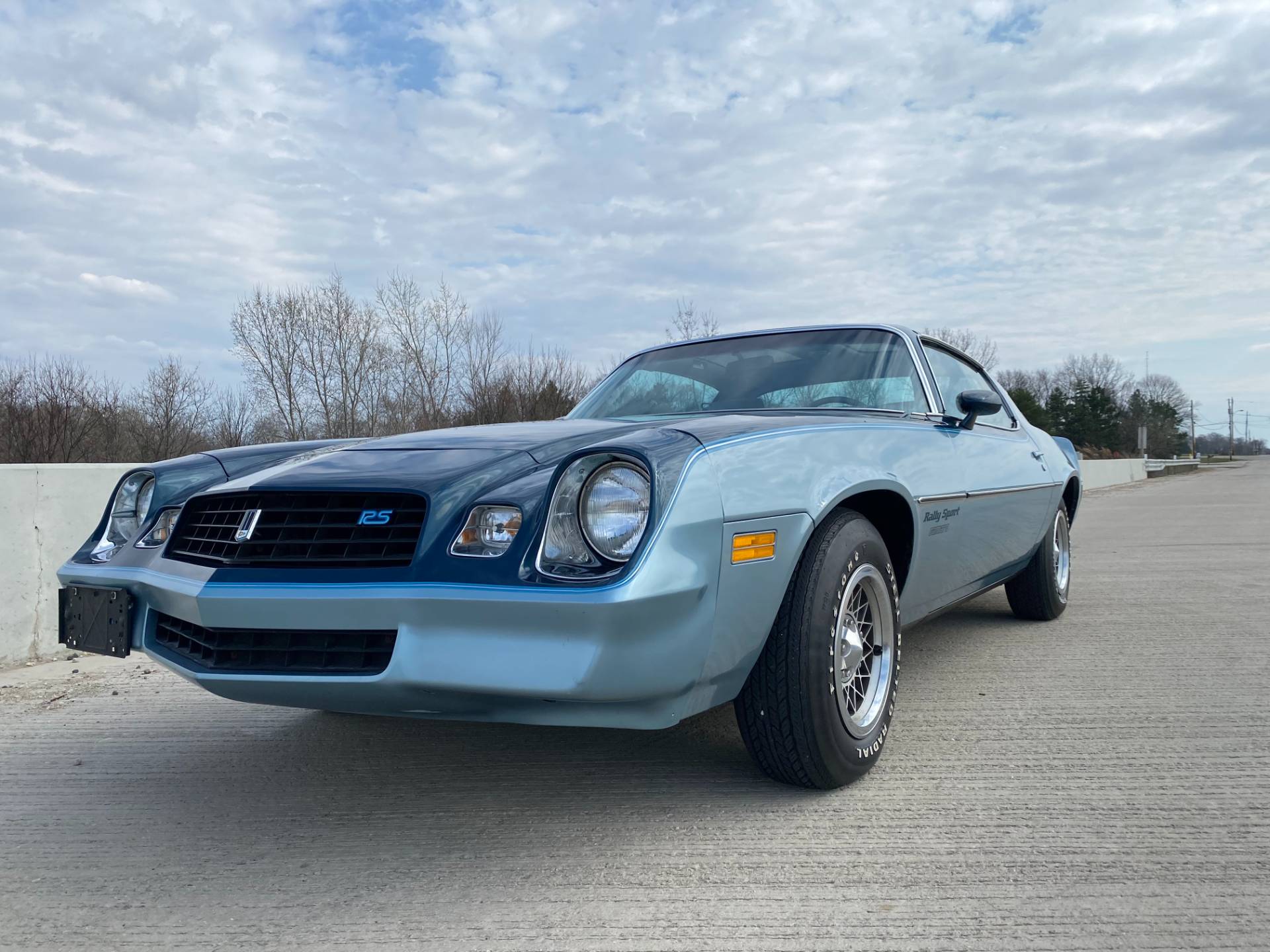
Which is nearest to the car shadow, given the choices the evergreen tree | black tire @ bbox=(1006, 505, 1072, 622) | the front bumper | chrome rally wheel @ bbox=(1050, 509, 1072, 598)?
the front bumper

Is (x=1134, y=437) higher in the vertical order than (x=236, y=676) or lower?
higher

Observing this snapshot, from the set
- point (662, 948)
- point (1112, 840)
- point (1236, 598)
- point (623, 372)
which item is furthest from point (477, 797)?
point (1236, 598)

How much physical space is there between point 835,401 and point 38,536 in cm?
401

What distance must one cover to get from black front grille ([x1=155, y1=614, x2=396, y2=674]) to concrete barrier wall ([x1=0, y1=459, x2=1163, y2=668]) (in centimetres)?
306

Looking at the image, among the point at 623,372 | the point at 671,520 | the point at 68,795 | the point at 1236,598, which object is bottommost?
the point at 68,795

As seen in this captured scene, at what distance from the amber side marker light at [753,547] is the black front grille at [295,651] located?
2.61 feet

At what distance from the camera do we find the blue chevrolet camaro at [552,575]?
2.05m

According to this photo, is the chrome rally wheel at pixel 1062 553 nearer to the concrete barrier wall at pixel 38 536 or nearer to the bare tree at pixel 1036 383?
the concrete barrier wall at pixel 38 536

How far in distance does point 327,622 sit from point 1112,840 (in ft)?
6.30

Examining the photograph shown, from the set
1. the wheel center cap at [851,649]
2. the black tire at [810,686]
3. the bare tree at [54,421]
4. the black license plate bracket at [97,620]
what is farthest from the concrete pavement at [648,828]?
the bare tree at [54,421]

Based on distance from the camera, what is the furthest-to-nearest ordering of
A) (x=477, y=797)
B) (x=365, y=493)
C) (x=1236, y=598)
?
(x=1236, y=598) → (x=477, y=797) → (x=365, y=493)

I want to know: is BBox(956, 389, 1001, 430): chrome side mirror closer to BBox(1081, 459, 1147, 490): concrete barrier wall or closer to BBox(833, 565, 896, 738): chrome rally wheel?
BBox(833, 565, 896, 738): chrome rally wheel

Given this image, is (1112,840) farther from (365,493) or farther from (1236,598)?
(1236,598)

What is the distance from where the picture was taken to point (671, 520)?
2.09m
